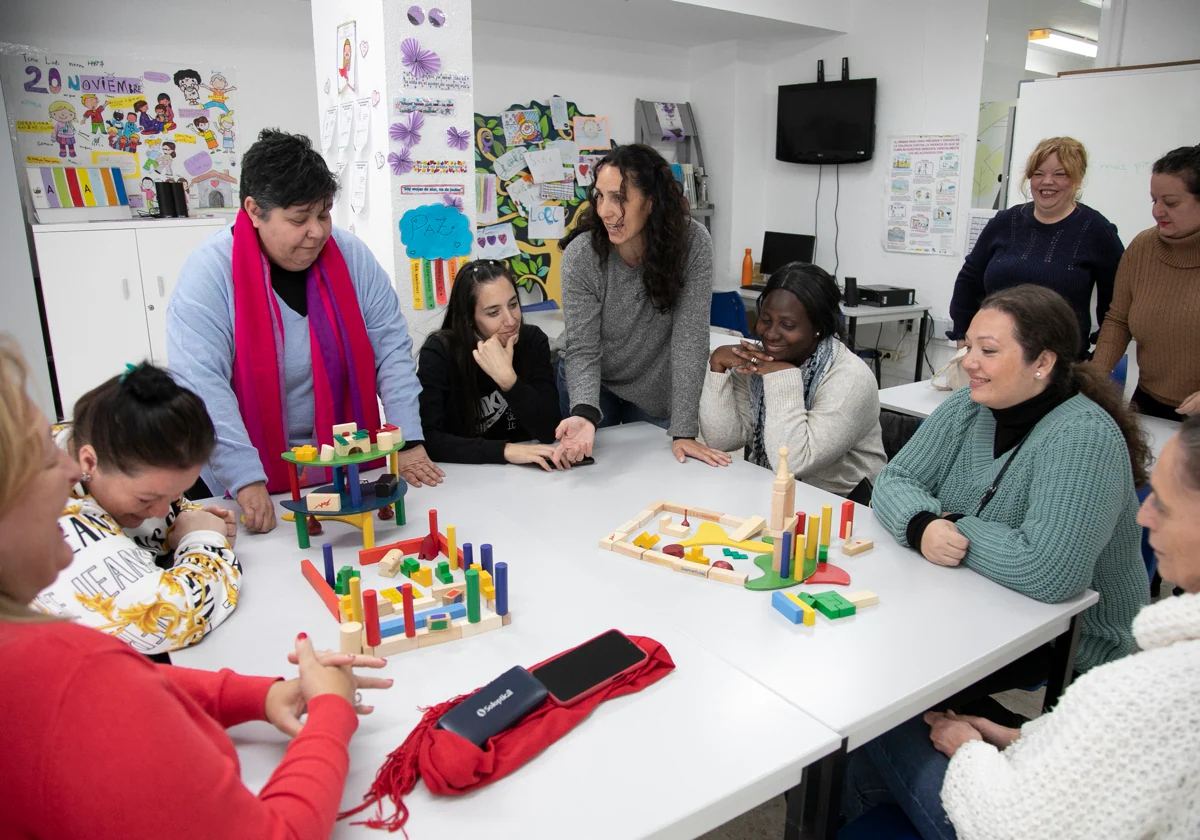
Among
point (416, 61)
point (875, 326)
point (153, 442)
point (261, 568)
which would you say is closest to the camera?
point (153, 442)

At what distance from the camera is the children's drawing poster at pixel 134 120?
389 centimetres

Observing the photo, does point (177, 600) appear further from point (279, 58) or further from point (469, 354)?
point (279, 58)

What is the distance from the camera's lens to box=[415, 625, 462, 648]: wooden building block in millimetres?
1348

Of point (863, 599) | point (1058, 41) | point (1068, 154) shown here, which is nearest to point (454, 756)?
point (863, 599)

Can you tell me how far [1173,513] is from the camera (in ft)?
3.40

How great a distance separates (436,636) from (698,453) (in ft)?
3.72

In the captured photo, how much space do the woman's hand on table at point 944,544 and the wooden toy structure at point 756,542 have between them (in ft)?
0.40

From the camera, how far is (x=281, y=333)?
1.99m

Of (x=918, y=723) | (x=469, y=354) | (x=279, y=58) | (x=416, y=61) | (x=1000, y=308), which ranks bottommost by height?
(x=918, y=723)

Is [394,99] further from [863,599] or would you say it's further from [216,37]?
[863,599]

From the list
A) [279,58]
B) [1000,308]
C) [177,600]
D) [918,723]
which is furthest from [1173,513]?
[279,58]

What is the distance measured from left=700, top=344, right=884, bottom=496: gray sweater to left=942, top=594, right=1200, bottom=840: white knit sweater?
1.20 meters

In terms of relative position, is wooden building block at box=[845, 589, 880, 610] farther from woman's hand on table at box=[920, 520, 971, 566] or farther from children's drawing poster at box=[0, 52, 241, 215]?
children's drawing poster at box=[0, 52, 241, 215]

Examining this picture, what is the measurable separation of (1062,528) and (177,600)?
152cm
